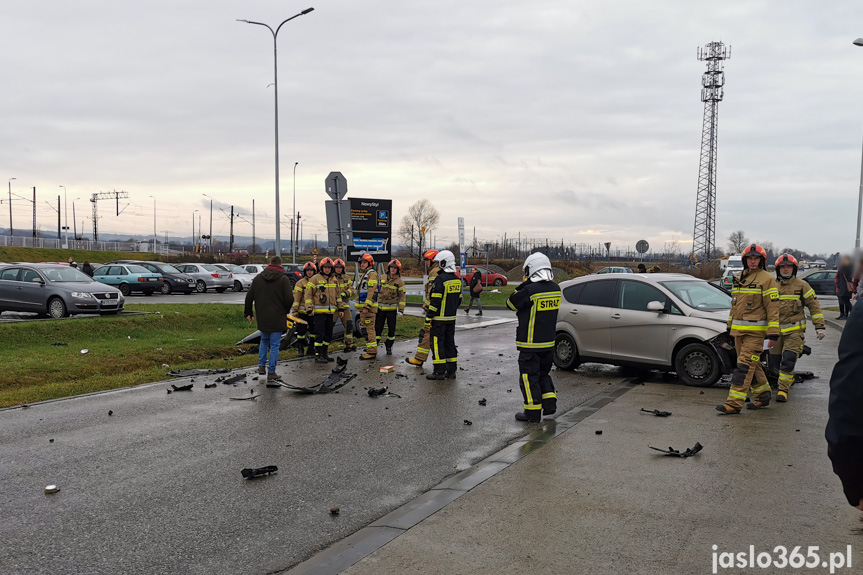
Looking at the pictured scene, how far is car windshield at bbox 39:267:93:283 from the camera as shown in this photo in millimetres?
19984

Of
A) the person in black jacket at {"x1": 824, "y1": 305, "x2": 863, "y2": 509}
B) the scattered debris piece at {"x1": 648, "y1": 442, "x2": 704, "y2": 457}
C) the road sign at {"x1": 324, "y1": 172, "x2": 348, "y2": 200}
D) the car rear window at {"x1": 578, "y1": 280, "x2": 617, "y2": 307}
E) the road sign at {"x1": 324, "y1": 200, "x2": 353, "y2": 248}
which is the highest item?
the road sign at {"x1": 324, "y1": 172, "x2": 348, "y2": 200}

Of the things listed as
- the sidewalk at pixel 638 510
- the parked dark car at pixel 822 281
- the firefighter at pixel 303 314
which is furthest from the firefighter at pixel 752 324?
the parked dark car at pixel 822 281

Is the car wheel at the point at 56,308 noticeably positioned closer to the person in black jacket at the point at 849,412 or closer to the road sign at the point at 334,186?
the road sign at the point at 334,186

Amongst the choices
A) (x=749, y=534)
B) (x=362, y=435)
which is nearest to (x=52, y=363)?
(x=362, y=435)

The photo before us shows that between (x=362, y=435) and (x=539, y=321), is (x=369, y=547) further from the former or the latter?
(x=539, y=321)

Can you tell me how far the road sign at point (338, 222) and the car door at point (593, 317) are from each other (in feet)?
24.2

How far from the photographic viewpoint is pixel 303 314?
1459 centimetres

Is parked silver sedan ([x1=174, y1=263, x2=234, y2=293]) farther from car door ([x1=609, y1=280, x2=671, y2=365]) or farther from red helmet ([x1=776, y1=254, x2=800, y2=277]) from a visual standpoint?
red helmet ([x1=776, y1=254, x2=800, y2=277])

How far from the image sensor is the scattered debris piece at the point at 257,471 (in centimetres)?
607

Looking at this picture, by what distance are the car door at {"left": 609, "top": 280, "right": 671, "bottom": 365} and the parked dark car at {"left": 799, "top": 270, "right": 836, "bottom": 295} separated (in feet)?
93.0

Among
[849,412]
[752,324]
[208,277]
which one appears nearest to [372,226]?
[752,324]

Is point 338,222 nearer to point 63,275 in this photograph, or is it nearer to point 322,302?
point 322,302

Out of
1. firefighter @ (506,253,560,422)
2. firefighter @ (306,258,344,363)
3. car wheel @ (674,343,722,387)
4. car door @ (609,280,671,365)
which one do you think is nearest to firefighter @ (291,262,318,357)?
firefighter @ (306,258,344,363)

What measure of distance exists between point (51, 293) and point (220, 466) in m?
15.4
